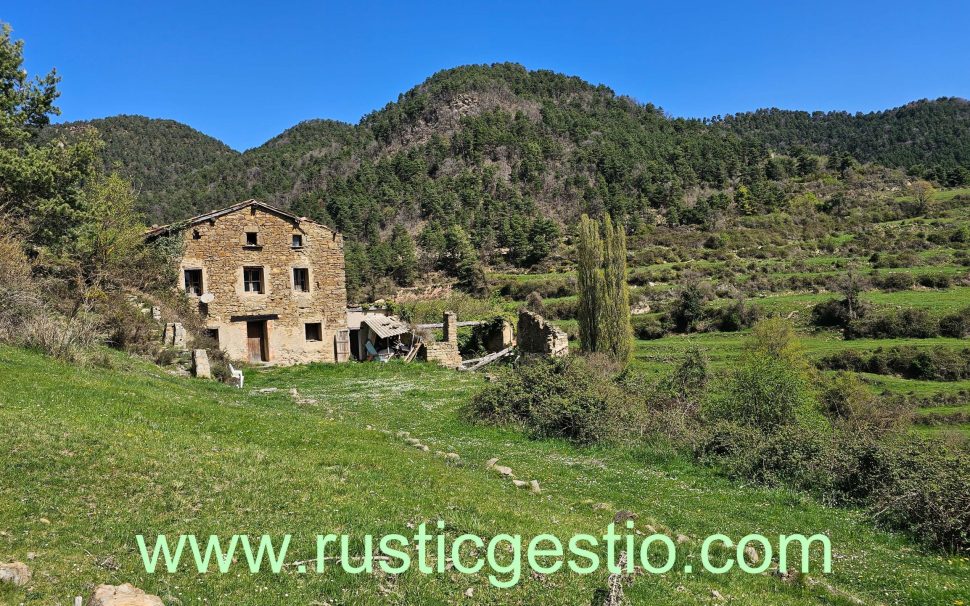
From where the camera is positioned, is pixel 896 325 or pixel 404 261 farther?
pixel 404 261

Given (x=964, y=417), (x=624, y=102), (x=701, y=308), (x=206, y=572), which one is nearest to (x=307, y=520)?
(x=206, y=572)

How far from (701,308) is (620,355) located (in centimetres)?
1783

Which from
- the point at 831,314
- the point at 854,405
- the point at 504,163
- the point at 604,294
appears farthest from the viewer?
the point at 504,163

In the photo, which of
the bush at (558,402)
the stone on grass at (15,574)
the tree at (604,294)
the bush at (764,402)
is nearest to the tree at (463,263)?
the tree at (604,294)

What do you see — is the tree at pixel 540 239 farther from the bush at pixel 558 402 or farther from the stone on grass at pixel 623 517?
the stone on grass at pixel 623 517

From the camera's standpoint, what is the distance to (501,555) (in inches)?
260

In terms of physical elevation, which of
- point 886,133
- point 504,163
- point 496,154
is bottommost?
point 504,163

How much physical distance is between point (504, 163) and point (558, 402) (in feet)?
350

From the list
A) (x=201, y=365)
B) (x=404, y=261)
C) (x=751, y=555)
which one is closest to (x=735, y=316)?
(x=201, y=365)

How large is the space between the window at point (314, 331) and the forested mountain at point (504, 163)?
43.5 metres

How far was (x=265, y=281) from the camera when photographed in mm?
29594

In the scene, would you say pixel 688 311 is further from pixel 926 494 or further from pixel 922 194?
pixel 922 194

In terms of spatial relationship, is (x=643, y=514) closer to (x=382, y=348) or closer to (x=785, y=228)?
(x=382, y=348)

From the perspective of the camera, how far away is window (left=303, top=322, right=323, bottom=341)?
101 feet
